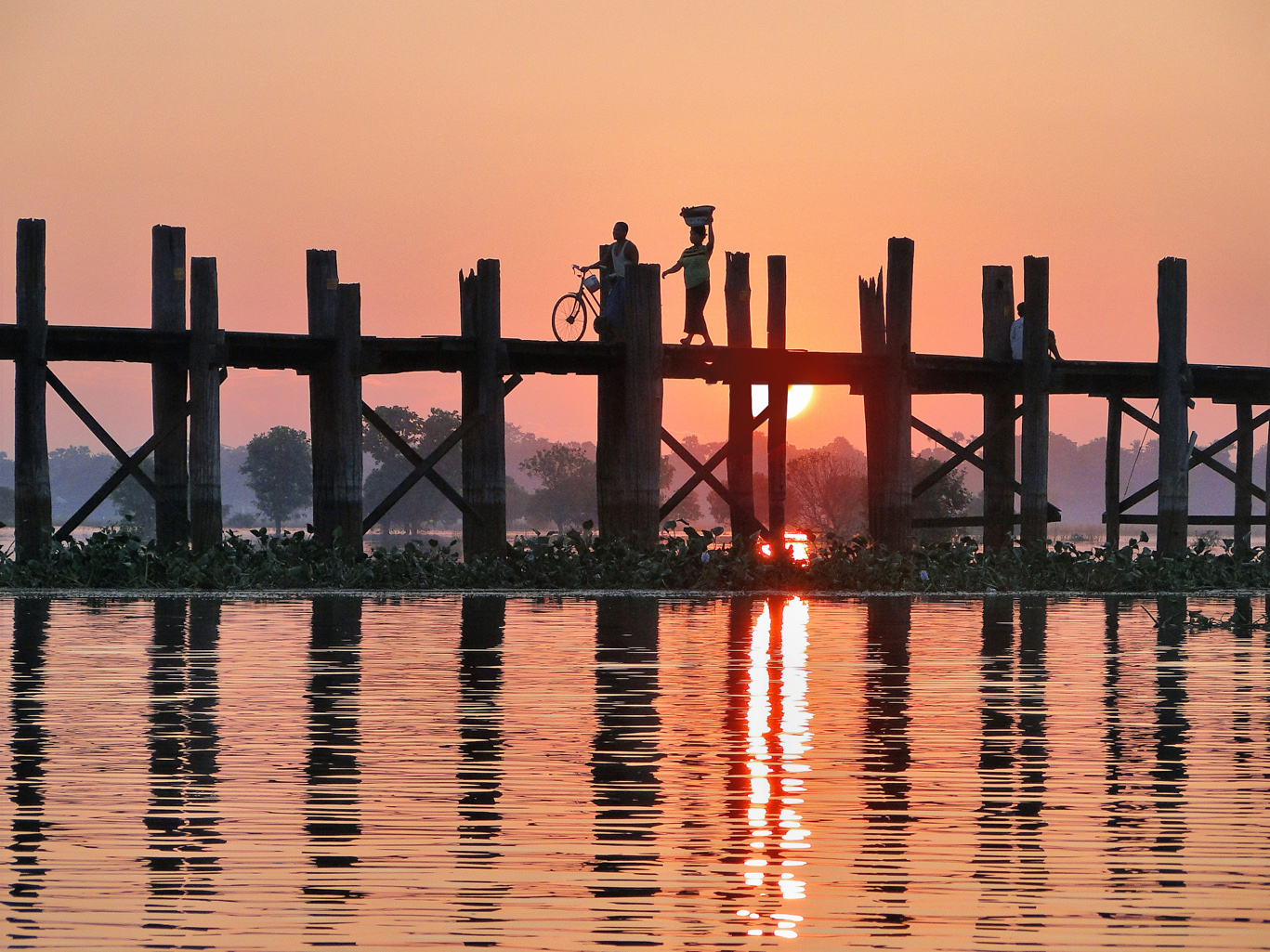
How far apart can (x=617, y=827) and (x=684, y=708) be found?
3426 mm

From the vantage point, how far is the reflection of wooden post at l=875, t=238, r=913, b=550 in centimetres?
2200

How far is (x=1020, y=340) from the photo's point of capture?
23234 millimetres

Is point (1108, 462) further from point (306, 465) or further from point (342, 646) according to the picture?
point (306, 465)

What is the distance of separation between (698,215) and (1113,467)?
7.29m

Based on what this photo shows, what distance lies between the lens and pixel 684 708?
1030 centimetres

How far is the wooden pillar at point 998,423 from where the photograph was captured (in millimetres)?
23469

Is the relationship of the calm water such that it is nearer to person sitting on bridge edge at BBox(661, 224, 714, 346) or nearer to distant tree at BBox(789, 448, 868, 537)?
person sitting on bridge edge at BBox(661, 224, 714, 346)

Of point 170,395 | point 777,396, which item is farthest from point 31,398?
point 777,396

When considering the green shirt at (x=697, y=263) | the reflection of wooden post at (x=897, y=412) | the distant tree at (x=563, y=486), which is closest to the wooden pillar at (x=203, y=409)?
the green shirt at (x=697, y=263)

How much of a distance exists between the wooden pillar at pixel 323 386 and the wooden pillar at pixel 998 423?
7.98 metres

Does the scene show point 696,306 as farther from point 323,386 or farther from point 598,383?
point 323,386

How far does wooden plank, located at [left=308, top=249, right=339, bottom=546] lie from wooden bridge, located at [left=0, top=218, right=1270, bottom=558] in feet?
0.07

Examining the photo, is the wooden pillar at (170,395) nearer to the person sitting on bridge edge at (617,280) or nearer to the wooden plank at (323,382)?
the wooden plank at (323,382)

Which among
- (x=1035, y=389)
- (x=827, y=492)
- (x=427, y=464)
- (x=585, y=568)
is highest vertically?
(x=827, y=492)
